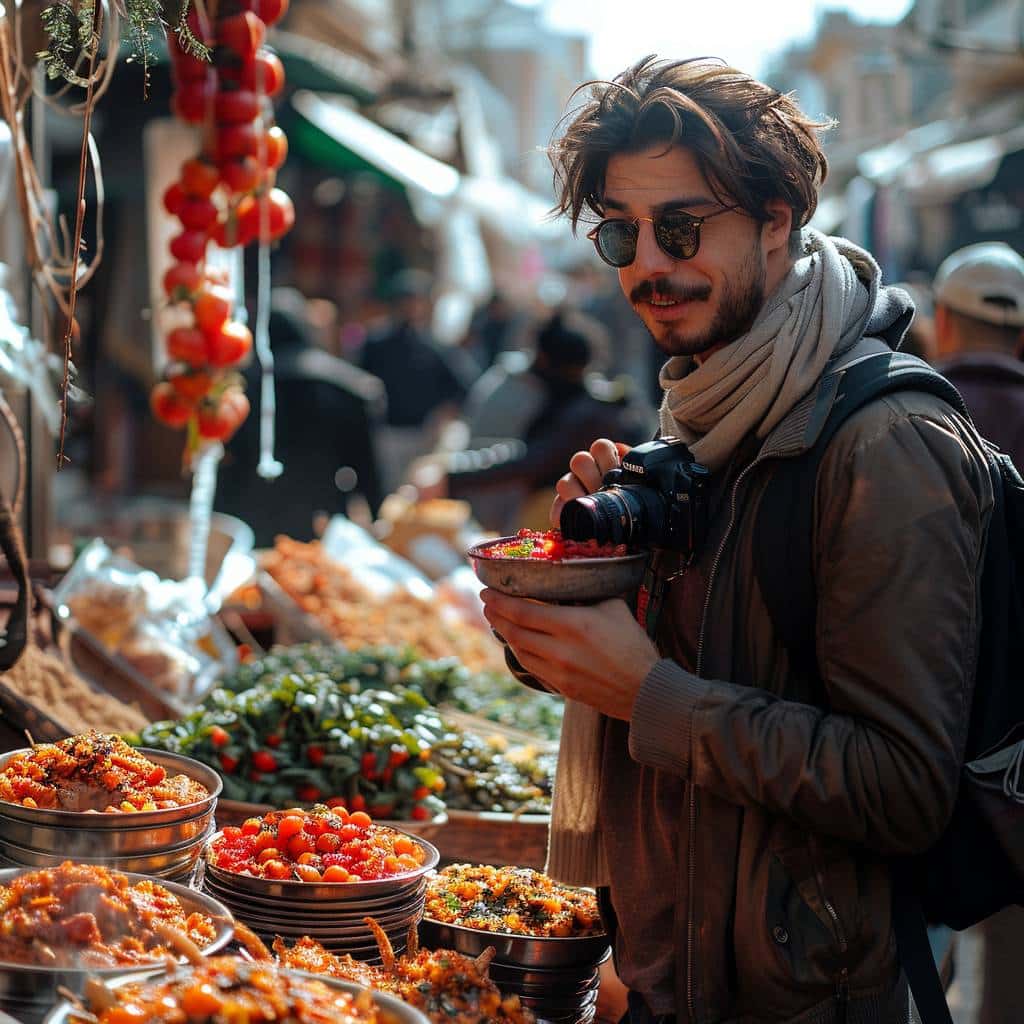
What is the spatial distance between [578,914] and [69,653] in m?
2.07

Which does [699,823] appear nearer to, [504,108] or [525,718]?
[525,718]

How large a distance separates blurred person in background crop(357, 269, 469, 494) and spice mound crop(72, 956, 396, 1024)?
33.7 ft

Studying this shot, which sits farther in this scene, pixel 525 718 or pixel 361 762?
pixel 525 718

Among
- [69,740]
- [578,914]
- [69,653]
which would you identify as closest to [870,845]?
[578,914]

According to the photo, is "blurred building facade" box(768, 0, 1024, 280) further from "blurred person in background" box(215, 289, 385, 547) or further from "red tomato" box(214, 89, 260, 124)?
"red tomato" box(214, 89, 260, 124)

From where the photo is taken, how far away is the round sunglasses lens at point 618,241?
7.30ft

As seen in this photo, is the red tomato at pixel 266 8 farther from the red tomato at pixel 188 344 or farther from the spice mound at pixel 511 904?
the spice mound at pixel 511 904

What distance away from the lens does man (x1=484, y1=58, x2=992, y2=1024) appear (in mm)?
1934

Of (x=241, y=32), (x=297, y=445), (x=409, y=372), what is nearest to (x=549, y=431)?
(x=297, y=445)

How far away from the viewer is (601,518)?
206cm

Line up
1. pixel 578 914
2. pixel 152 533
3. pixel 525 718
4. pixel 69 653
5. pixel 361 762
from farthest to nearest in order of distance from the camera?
1. pixel 152 533
2. pixel 525 718
3. pixel 69 653
4. pixel 361 762
5. pixel 578 914

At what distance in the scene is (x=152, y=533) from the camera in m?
10.1

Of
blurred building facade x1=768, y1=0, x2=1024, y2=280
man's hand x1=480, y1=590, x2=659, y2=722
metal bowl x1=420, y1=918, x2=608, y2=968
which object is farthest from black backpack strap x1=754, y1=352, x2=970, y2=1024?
blurred building facade x1=768, y1=0, x2=1024, y2=280

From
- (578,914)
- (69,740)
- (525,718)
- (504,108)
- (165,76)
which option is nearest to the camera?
(69,740)
